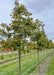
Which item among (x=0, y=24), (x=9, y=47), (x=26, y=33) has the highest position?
(x=0, y=24)

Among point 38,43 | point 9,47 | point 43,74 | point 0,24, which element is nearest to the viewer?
point 9,47

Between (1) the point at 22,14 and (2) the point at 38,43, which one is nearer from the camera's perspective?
(1) the point at 22,14

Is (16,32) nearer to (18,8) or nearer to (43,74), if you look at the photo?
(18,8)

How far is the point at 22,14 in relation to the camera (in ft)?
17.2

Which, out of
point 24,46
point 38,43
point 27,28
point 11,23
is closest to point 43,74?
point 38,43

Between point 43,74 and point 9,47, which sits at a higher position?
point 9,47

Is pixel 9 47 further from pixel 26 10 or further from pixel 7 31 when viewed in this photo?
pixel 26 10

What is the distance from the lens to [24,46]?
15.7 ft

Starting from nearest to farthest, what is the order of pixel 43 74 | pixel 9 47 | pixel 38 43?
pixel 9 47
pixel 43 74
pixel 38 43

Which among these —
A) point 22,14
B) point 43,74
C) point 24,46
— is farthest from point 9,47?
point 43,74

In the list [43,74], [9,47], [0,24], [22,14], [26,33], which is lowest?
[43,74]

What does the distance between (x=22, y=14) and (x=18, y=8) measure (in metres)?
0.35

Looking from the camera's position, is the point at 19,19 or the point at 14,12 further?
the point at 14,12

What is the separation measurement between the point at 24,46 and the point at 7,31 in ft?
3.65
